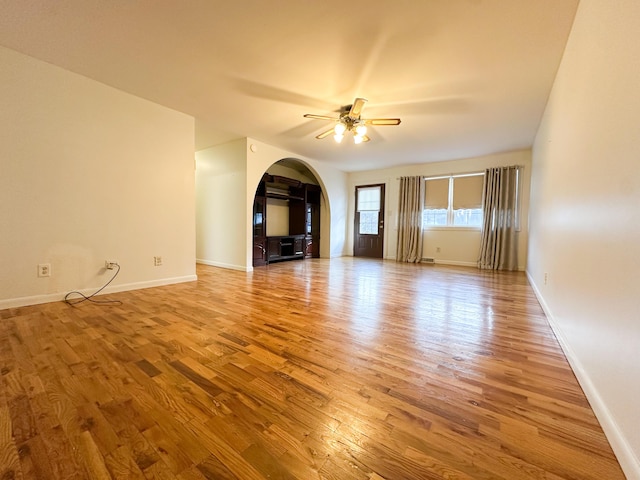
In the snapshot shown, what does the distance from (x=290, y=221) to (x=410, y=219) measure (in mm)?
3211

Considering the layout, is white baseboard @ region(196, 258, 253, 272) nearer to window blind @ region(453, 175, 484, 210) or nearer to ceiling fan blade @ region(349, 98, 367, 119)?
ceiling fan blade @ region(349, 98, 367, 119)

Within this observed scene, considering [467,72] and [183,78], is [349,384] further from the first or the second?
[183,78]

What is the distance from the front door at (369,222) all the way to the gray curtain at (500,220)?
254cm

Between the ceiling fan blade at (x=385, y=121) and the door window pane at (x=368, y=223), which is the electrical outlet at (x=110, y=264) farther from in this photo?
the door window pane at (x=368, y=223)

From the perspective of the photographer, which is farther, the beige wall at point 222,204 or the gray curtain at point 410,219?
the gray curtain at point 410,219

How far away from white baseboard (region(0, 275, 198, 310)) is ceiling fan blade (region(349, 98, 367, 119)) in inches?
133

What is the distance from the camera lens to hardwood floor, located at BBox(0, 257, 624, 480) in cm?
95

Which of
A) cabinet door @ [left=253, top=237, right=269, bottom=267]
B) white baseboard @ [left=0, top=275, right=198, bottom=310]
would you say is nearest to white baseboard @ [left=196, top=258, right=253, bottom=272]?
cabinet door @ [left=253, top=237, right=269, bottom=267]

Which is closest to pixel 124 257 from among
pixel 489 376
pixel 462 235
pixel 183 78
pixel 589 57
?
pixel 183 78

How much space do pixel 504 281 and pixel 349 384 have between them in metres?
4.15

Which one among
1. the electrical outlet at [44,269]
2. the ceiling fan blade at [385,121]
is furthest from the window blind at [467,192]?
the electrical outlet at [44,269]

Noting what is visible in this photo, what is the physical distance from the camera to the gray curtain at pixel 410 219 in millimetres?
6641

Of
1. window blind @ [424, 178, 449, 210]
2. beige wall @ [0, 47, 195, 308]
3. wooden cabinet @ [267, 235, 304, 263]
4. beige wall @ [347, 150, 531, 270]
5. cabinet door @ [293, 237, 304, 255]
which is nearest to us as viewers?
beige wall @ [0, 47, 195, 308]

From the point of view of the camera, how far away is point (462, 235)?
6195 mm
